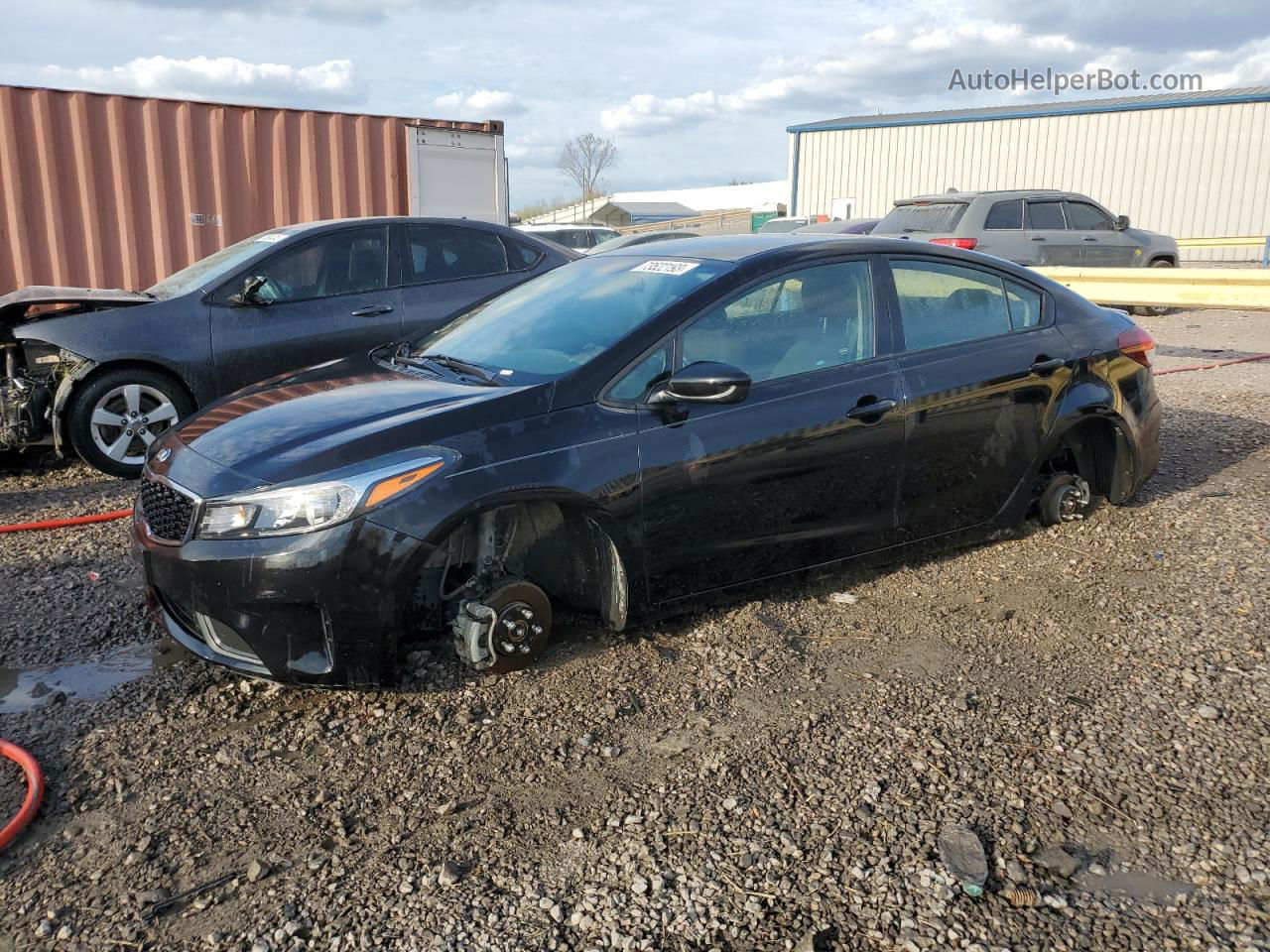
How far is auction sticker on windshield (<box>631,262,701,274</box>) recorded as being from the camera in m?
4.23

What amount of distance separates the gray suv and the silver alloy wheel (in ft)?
33.8

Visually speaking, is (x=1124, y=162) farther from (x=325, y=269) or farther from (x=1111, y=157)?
(x=325, y=269)

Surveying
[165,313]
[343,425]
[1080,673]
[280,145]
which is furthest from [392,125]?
[1080,673]

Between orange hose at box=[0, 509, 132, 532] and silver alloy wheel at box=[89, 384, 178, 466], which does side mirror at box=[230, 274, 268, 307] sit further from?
orange hose at box=[0, 509, 132, 532]

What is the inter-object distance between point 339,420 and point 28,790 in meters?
1.45

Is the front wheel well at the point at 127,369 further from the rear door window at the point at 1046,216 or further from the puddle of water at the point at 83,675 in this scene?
the rear door window at the point at 1046,216

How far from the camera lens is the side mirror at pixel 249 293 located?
6637 mm

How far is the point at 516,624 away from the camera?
11.9ft

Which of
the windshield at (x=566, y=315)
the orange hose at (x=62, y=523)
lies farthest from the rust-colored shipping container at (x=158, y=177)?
the windshield at (x=566, y=315)

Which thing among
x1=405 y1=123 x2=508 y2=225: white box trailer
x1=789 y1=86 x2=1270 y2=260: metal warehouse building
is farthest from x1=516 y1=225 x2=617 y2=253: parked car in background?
x1=789 y1=86 x2=1270 y2=260: metal warehouse building

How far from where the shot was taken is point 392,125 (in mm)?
11812

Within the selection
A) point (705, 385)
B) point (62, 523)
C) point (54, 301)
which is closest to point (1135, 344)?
point (705, 385)

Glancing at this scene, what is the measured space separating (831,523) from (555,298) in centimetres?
152

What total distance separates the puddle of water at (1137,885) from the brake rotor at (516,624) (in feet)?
6.15
